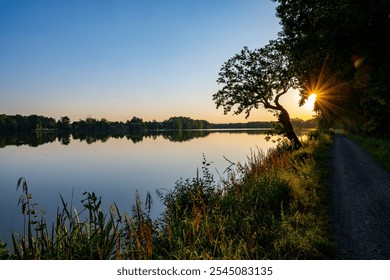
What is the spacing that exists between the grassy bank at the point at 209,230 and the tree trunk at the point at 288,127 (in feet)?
53.2

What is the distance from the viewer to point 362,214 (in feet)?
28.3

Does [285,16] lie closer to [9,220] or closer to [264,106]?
[264,106]

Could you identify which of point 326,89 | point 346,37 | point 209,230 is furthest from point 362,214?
point 326,89

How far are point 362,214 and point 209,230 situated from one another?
5.88 metres

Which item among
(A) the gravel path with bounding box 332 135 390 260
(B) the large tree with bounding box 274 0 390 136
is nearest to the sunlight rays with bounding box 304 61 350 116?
(B) the large tree with bounding box 274 0 390 136

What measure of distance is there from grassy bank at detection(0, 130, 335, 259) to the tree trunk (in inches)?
638

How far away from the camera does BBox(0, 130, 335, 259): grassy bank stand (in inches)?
193

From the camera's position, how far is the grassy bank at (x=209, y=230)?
4.91 metres

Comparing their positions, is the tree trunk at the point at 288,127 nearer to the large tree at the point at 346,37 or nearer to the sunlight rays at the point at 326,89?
the sunlight rays at the point at 326,89

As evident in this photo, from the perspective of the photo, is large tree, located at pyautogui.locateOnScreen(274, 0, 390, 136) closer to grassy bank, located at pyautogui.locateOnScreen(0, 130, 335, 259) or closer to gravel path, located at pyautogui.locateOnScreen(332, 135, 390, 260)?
gravel path, located at pyautogui.locateOnScreen(332, 135, 390, 260)

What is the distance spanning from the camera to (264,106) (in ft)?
93.1

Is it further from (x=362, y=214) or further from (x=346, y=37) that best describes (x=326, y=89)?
(x=362, y=214)

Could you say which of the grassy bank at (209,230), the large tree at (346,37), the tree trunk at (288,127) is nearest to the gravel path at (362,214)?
the grassy bank at (209,230)
